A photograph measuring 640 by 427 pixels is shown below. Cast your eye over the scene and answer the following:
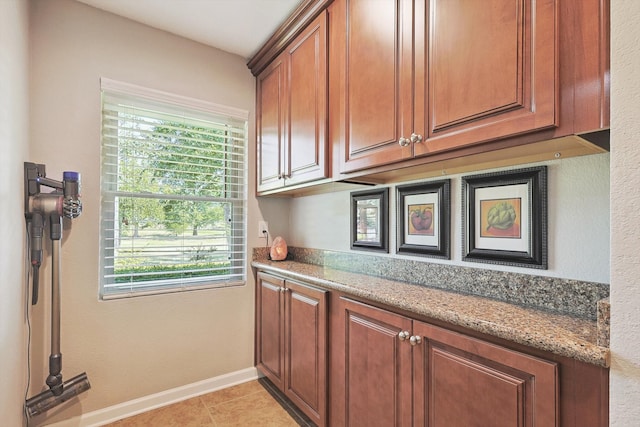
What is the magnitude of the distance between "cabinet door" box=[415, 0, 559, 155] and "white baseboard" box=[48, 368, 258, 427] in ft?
7.01

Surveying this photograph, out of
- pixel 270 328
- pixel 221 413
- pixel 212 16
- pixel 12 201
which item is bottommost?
pixel 221 413

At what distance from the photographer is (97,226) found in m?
1.90

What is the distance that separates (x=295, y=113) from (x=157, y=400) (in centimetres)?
210

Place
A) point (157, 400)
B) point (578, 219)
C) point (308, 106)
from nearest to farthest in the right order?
1. point (578, 219)
2. point (308, 106)
3. point (157, 400)

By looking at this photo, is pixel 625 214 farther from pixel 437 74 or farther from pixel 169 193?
pixel 169 193

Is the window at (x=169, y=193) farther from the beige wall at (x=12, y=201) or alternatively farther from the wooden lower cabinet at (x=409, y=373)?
the wooden lower cabinet at (x=409, y=373)

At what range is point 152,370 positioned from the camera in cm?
205

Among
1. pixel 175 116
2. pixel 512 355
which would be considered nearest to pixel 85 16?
pixel 175 116

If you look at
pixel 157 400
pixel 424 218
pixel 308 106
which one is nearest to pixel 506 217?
pixel 424 218

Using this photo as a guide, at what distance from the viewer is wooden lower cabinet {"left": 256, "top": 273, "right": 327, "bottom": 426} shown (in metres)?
1.62

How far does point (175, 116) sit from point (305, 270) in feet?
4.65

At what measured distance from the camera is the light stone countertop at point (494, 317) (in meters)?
0.75

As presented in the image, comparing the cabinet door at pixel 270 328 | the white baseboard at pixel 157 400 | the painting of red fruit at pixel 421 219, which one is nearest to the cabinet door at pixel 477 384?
the painting of red fruit at pixel 421 219

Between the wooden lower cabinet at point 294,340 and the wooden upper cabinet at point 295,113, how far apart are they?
2.27 ft
